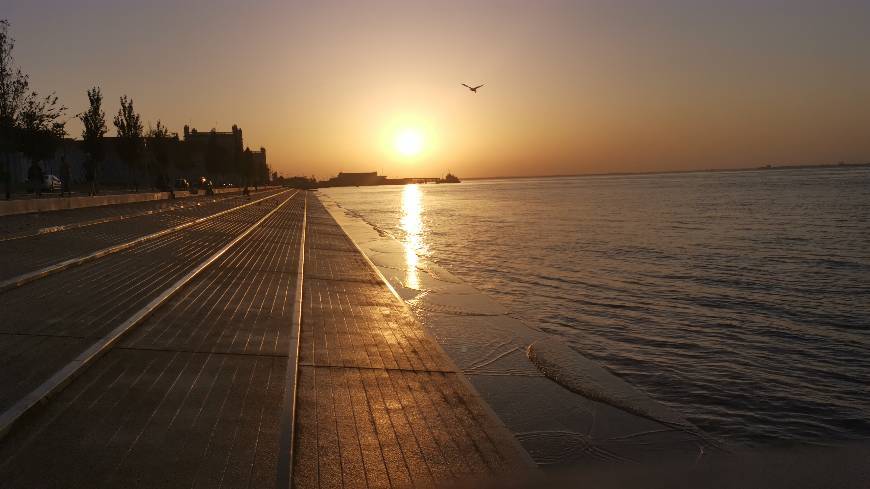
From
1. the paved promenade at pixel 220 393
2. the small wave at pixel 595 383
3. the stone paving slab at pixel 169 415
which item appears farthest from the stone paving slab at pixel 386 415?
the small wave at pixel 595 383

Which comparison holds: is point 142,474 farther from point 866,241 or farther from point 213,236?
point 866,241

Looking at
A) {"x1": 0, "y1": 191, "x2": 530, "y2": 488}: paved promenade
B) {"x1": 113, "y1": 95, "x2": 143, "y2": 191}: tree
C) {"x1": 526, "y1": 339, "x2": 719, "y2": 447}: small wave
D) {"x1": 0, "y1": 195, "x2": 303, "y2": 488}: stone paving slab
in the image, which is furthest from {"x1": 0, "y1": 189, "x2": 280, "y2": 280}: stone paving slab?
{"x1": 113, "y1": 95, "x2": 143, "y2": 191}: tree

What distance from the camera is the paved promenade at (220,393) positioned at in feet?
14.8

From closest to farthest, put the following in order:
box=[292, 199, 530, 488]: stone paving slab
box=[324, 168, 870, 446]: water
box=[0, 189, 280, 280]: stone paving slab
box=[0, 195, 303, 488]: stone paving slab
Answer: box=[0, 195, 303, 488]: stone paving slab < box=[292, 199, 530, 488]: stone paving slab < box=[324, 168, 870, 446]: water < box=[0, 189, 280, 280]: stone paving slab

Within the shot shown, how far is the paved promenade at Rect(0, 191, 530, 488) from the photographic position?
4520 mm

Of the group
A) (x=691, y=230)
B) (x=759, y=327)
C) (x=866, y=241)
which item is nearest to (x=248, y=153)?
(x=691, y=230)

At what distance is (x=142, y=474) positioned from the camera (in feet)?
13.9

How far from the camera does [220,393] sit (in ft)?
19.6

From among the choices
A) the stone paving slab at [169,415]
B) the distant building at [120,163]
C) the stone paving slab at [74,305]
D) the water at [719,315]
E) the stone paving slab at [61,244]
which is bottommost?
the water at [719,315]

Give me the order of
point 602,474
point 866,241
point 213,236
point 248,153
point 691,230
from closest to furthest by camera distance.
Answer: point 602,474
point 213,236
point 866,241
point 691,230
point 248,153

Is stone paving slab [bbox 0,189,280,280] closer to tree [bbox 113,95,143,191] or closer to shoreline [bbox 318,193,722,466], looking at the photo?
shoreline [bbox 318,193,722,466]

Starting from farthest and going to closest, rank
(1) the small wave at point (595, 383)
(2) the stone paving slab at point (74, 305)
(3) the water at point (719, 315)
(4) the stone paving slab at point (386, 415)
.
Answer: (3) the water at point (719, 315) < (1) the small wave at point (595, 383) < (2) the stone paving slab at point (74, 305) < (4) the stone paving slab at point (386, 415)

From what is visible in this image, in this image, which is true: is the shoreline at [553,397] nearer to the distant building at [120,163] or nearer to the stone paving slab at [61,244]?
the stone paving slab at [61,244]

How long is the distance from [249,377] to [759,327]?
976cm
